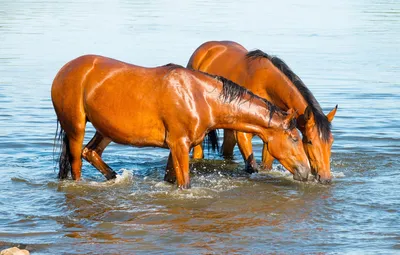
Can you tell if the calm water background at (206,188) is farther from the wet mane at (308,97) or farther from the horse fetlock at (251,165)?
the wet mane at (308,97)

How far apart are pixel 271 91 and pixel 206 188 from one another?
1.37 metres

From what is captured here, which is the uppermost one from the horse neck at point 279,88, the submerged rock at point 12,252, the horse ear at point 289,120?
the horse neck at point 279,88

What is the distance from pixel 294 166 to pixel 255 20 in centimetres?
2325

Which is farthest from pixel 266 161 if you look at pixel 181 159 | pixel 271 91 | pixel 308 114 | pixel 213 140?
pixel 181 159

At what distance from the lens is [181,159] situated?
8.51 meters

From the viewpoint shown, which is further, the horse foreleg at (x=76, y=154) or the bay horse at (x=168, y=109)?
the horse foreleg at (x=76, y=154)

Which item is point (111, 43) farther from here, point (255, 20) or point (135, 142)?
point (135, 142)

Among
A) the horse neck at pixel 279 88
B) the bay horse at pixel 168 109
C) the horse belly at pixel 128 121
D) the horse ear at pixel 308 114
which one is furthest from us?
the horse neck at pixel 279 88

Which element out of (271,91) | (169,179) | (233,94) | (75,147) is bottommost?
(169,179)

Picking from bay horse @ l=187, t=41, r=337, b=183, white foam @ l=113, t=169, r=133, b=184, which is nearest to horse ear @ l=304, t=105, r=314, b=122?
bay horse @ l=187, t=41, r=337, b=183

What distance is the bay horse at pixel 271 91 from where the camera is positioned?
8.83m

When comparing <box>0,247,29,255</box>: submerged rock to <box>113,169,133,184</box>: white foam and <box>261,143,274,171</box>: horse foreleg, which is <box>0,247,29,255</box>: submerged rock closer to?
<box>113,169,133,184</box>: white foam

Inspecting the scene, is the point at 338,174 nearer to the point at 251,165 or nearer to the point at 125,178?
the point at 251,165

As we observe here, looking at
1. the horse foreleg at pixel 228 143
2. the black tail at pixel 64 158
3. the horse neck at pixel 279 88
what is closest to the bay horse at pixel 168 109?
the black tail at pixel 64 158
